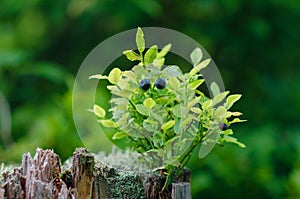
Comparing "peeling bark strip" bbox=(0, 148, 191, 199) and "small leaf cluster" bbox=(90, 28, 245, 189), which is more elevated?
"small leaf cluster" bbox=(90, 28, 245, 189)

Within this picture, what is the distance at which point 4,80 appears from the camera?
310cm

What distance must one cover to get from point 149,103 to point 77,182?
Answer: 0.19m

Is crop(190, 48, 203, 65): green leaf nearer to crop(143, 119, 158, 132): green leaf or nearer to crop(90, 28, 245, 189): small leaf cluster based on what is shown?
crop(90, 28, 245, 189): small leaf cluster

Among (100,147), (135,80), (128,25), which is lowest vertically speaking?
(135,80)

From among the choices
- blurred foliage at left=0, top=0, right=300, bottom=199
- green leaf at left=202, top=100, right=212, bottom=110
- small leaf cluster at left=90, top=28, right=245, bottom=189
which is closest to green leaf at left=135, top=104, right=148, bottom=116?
small leaf cluster at left=90, top=28, right=245, bottom=189

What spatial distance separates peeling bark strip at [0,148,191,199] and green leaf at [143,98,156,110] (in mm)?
135

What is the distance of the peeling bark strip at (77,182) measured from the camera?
33.9 inches

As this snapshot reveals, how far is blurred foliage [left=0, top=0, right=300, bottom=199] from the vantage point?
9.39 ft

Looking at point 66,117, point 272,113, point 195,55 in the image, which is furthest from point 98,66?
point 195,55

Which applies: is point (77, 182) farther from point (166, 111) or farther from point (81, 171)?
point (166, 111)

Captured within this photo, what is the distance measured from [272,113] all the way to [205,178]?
3.29ft

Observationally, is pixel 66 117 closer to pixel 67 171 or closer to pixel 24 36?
pixel 24 36

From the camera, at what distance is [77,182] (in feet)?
2.88

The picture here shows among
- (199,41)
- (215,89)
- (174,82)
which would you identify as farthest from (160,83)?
(199,41)
